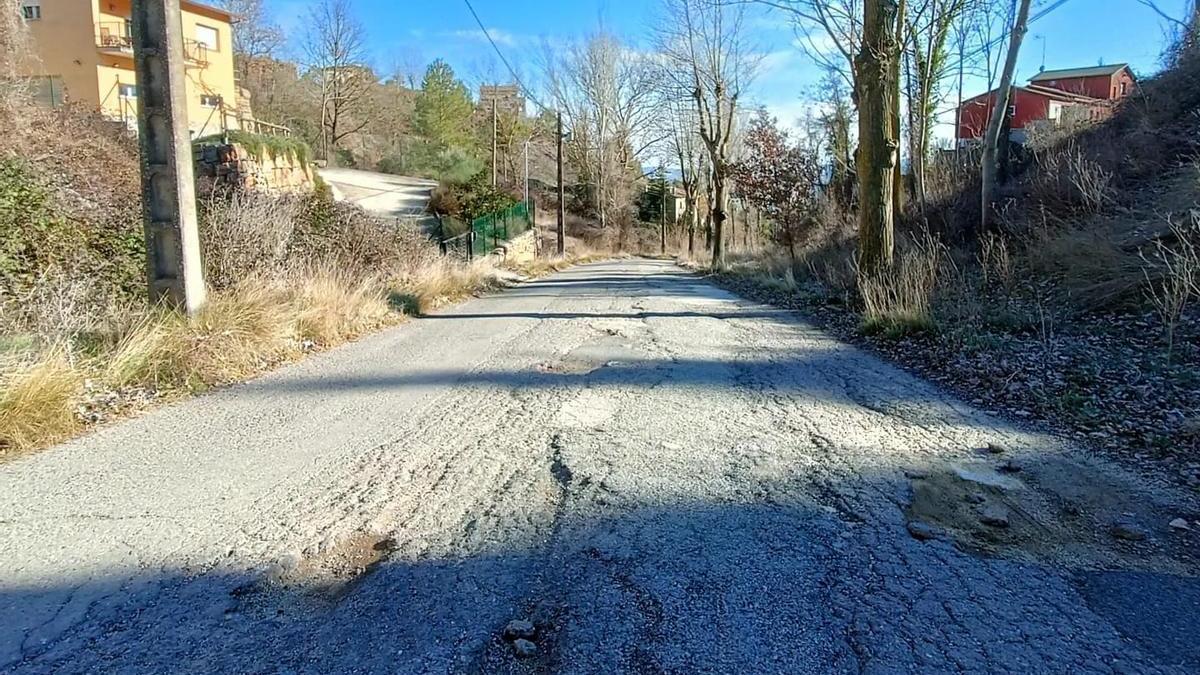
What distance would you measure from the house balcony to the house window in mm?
861

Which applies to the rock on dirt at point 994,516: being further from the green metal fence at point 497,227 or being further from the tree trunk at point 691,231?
the tree trunk at point 691,231

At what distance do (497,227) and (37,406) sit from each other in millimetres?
22217

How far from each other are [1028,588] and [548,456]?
2.23 metres

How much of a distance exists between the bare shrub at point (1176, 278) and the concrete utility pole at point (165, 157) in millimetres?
7969

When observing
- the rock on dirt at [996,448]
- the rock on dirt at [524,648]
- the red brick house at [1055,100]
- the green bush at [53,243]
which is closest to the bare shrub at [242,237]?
the green bush at [53,243]

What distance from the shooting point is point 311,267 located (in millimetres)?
9445

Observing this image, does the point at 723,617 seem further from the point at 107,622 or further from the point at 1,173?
the point at 1,173

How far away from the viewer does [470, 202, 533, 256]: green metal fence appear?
2319cm

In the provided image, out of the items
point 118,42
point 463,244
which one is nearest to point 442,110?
point 118,42

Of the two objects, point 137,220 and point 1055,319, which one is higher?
point 137,220

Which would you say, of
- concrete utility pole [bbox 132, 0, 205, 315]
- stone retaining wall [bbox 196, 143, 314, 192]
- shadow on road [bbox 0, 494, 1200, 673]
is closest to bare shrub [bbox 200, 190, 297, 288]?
concrete utility pole [bbox 132, 0, 205, 315]

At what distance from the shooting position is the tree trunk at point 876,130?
8641 millimetres

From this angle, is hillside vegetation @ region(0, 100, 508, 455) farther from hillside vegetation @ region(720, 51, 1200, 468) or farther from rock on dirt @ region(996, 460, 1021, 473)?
hillside vegetation @ region(720, 51, 1200, 468)

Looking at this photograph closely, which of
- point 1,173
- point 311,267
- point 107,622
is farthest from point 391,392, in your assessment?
point 1,173
